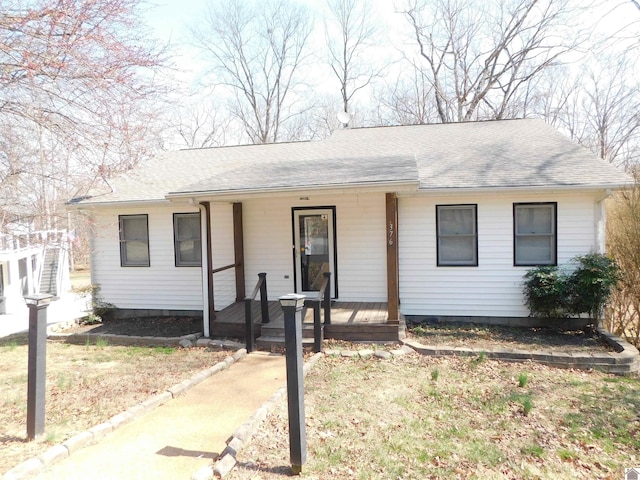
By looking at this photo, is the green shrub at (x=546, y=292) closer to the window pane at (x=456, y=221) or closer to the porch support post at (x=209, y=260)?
the window pane at (x=456, y=221)

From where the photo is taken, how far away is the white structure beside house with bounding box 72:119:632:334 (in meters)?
7.66

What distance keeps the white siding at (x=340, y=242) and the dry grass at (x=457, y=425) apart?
3042 mm

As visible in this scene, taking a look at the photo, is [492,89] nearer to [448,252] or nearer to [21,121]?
[448,252]

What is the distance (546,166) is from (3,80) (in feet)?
29.1

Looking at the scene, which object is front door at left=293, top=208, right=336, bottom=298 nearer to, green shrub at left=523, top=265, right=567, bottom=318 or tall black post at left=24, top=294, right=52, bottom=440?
green shrub at left=523, top=265, right=567, bottom=318

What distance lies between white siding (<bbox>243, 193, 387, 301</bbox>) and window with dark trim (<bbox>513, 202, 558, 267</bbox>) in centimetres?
260

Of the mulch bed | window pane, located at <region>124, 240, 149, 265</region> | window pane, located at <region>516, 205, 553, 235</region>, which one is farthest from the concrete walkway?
window pane, located at <region>516, 205, 553, 235</region>

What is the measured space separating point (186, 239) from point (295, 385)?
6936 millimetres

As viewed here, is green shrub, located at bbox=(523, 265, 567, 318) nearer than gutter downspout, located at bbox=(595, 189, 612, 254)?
Yes

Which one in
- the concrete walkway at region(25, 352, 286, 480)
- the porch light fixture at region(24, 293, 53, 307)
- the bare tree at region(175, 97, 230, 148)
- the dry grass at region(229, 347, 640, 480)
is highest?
the bare tree at region(175, 97, 230, 148)

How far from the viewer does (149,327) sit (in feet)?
29.3

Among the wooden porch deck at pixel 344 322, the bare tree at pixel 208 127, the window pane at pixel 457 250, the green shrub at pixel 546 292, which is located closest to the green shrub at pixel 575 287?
the green shrub at pixel 546 292

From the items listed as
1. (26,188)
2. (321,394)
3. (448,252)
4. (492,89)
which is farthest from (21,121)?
(492,89)

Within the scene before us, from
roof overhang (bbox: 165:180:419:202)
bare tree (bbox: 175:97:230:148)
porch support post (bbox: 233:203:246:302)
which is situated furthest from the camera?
bare tree (bbox: 175:97:230:148)
